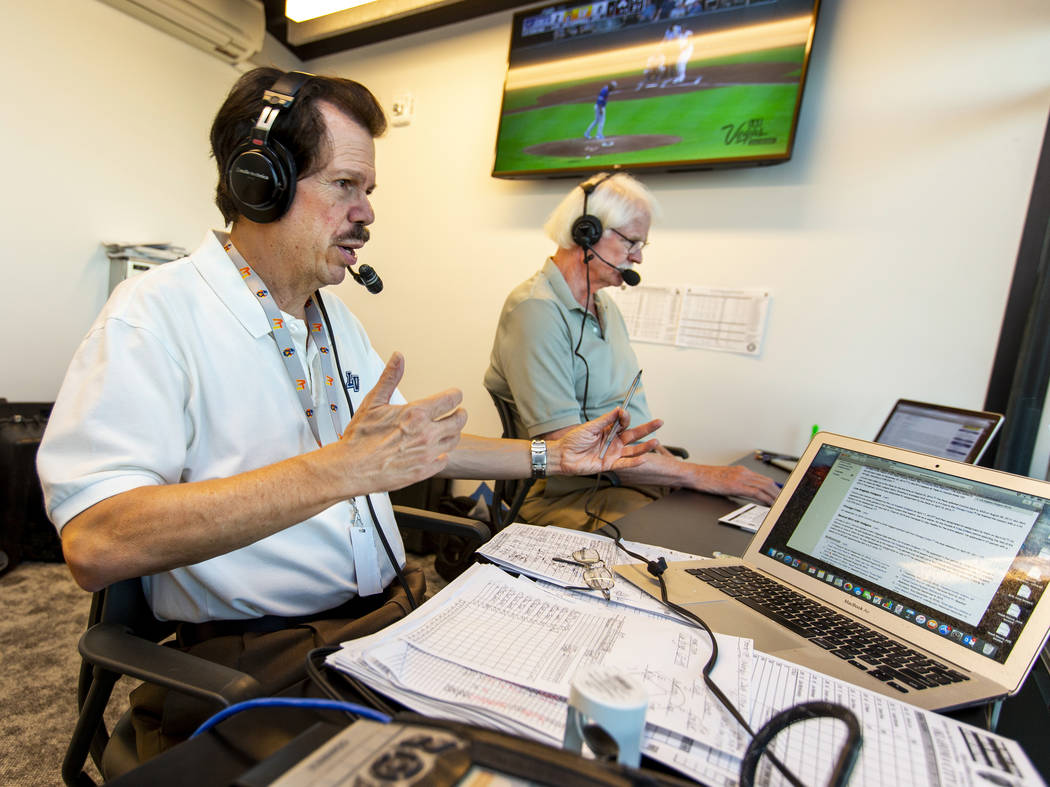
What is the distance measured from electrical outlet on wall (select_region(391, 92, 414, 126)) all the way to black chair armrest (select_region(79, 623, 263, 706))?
2714 mm

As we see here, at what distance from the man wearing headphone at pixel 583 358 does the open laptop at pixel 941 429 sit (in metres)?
0.46

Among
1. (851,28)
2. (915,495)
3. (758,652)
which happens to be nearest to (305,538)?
(758,652)

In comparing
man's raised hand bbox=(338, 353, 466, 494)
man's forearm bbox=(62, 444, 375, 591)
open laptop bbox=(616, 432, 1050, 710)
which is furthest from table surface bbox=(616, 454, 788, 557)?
man's forearm bbox=(62, 444, 375, 591)

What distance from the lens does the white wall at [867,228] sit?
1666mm

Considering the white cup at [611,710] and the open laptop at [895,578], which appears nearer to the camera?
the white cup at [611,710]

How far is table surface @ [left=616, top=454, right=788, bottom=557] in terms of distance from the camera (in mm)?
1008

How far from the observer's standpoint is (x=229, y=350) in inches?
32.9

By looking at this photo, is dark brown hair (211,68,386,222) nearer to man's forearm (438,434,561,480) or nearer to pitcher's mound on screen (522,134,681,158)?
man's forearm (438,434,561,480)

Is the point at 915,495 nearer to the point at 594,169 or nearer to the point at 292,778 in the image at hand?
the point at 292,778

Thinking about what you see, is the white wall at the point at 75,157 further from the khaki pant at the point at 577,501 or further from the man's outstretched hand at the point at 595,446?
the man's outstretched hand at the point at 595,446

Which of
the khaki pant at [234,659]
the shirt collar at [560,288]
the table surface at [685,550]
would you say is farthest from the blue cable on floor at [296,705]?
the shirt collar at [560,288]

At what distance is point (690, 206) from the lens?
7.00 feet

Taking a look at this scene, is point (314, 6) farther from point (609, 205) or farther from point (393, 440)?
point (393, 440)

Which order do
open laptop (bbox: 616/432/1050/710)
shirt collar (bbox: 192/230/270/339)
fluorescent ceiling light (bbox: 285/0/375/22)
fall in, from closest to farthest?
1. open laptop (bbox: 616/432/1050/710)
2. shirt collar (bbox: 192/230/270/339)
3. fluorescent ceiling light (bbox: 285/0/375/22)
